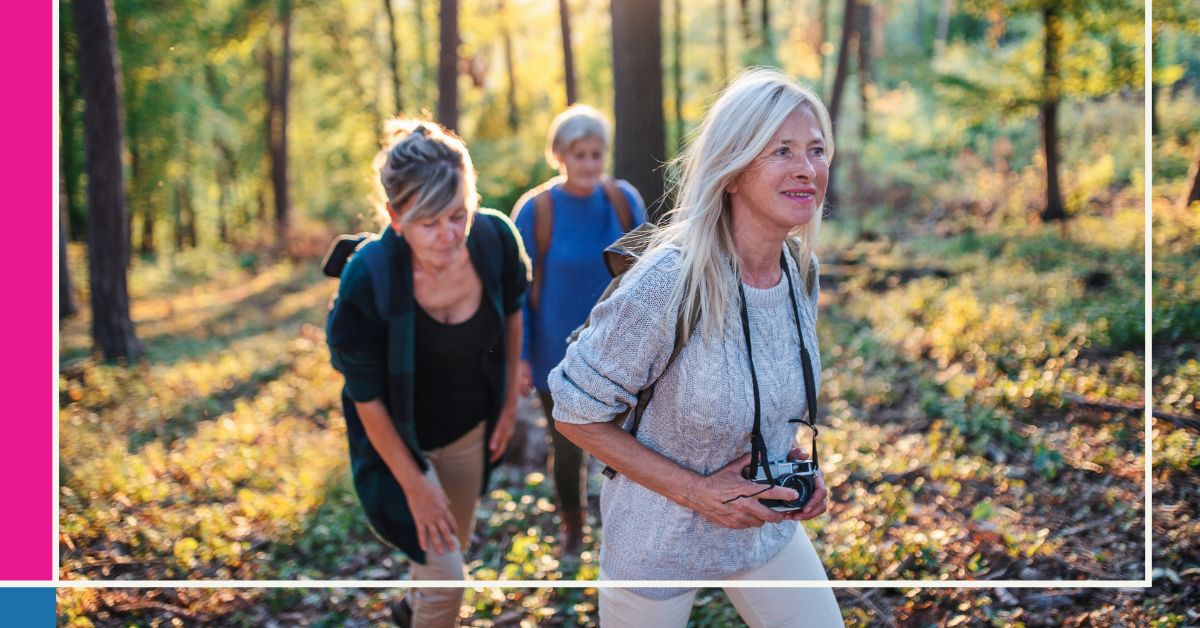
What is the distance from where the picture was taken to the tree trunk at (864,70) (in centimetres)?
1744

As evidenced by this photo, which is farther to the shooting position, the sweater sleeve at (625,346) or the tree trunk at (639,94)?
the tree trunk at (639,94)

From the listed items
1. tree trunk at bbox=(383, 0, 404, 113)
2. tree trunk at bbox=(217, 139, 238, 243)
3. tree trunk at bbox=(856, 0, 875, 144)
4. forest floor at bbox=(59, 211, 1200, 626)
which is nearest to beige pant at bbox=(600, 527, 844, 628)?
forest floor at bbox=(59, 211, 1200, 626)

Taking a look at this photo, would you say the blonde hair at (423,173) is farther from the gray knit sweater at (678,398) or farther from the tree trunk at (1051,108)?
the tree trunk at (1051,108)

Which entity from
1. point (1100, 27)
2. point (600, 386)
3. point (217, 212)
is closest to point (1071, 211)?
point (1100, 27)

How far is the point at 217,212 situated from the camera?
101 ft

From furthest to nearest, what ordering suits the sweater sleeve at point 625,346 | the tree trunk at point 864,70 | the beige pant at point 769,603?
the tree trunk at point 864,70 < the beige pant at point 769,603 < the sweater sleeve at point 625,346

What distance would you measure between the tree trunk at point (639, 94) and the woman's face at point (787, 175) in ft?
11.4

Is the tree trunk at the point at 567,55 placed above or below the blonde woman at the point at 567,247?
above

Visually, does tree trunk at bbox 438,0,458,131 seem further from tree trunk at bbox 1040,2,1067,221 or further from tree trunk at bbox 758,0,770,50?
tree trunk at bbox 758,0,770,50

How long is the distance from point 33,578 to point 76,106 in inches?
460

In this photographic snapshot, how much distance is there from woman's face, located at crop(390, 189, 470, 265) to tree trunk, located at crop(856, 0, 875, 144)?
634 inches

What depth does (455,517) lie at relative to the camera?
3.10 metres

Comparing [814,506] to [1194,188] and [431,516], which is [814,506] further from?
[1194,188]

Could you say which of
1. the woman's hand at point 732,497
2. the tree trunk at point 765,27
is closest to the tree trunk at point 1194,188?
the woman's hand at point 732,497
